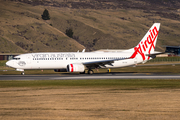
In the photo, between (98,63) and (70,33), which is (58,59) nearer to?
(98,63)

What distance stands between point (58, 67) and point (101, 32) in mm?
130016

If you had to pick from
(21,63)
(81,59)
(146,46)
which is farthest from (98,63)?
(21,63)

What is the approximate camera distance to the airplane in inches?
1895

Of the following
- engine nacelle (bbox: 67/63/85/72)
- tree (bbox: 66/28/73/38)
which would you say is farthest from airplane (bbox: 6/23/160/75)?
tree (bbox: 66/28/73/38)

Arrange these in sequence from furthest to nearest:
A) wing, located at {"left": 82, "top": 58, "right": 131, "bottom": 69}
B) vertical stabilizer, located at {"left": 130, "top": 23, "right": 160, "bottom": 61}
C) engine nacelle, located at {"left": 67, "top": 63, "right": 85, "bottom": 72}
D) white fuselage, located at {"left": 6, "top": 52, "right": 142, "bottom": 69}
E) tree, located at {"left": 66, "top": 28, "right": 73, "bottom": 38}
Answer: tree, located at {"left": 66, "top": 28, "right": 73, "bottom": 38}
vertical stabilizer, located at {"left": 130, "top": 23, "right": 160, "bottom": 61}
wing, located at {"left": 82, "top": 58, "right": 131, "bottom": 69}
white fuselage, located at {"left": 6, "top": 52, "right": 142, "bottom": 69}
engine nacelle, located at {"left": 67, "top": 63, "right": 85, "bottom": 72}

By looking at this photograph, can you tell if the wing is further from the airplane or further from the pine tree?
the pine tree

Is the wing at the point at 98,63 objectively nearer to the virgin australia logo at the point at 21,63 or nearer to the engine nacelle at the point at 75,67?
the engine nacelle at the point at 75,67

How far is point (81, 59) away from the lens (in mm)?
50625

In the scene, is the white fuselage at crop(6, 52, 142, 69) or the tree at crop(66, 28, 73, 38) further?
the tree at crop(66, 28, 73, 38)

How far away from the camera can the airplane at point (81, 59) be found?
158ft

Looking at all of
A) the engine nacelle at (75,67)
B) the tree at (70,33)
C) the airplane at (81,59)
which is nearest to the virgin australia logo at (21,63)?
the airplane at (81,59)

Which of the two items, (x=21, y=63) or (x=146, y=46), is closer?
(x=21, y=63)

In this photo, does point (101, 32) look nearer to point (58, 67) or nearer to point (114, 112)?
point (58, 67)

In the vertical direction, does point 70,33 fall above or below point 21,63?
above
